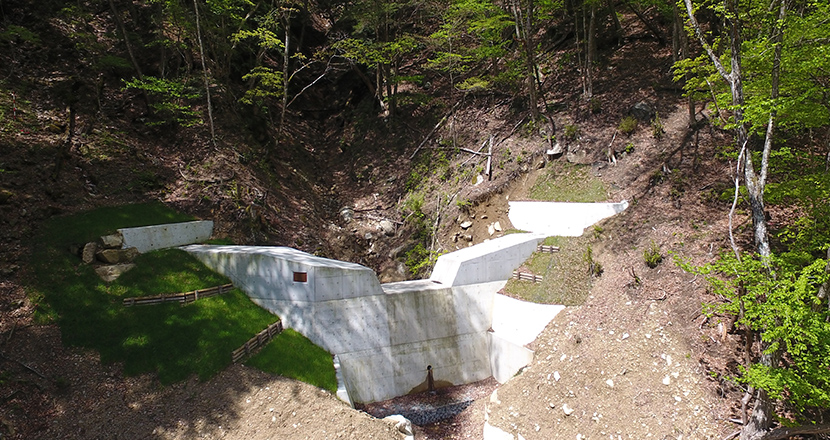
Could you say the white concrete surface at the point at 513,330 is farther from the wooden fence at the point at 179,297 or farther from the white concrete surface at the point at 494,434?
the wooden fence at the point at 179,297

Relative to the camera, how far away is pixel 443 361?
1285 cm

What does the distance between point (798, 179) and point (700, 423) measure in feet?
17.4

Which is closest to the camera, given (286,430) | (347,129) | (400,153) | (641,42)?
(286,430)

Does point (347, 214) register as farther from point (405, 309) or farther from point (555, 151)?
point (555, 151)

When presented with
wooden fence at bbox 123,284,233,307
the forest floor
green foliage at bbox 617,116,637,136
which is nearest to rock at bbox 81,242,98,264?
the forest floor

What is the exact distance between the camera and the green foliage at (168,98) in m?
14.3

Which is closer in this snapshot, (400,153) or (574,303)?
(574,303)

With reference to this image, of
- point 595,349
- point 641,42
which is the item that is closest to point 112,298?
point 595,349

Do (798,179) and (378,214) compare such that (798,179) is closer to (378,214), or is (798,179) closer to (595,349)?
(595,349)

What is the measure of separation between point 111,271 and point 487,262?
35.7 feet

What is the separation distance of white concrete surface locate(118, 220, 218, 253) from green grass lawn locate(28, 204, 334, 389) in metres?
0.51

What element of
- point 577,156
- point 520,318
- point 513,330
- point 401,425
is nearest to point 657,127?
point 577,156

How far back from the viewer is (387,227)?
60.4 ft

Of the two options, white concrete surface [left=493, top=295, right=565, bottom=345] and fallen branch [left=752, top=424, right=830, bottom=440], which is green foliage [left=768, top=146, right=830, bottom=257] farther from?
white concrete surface [left=493, top=295, right=565, bottom=345]
